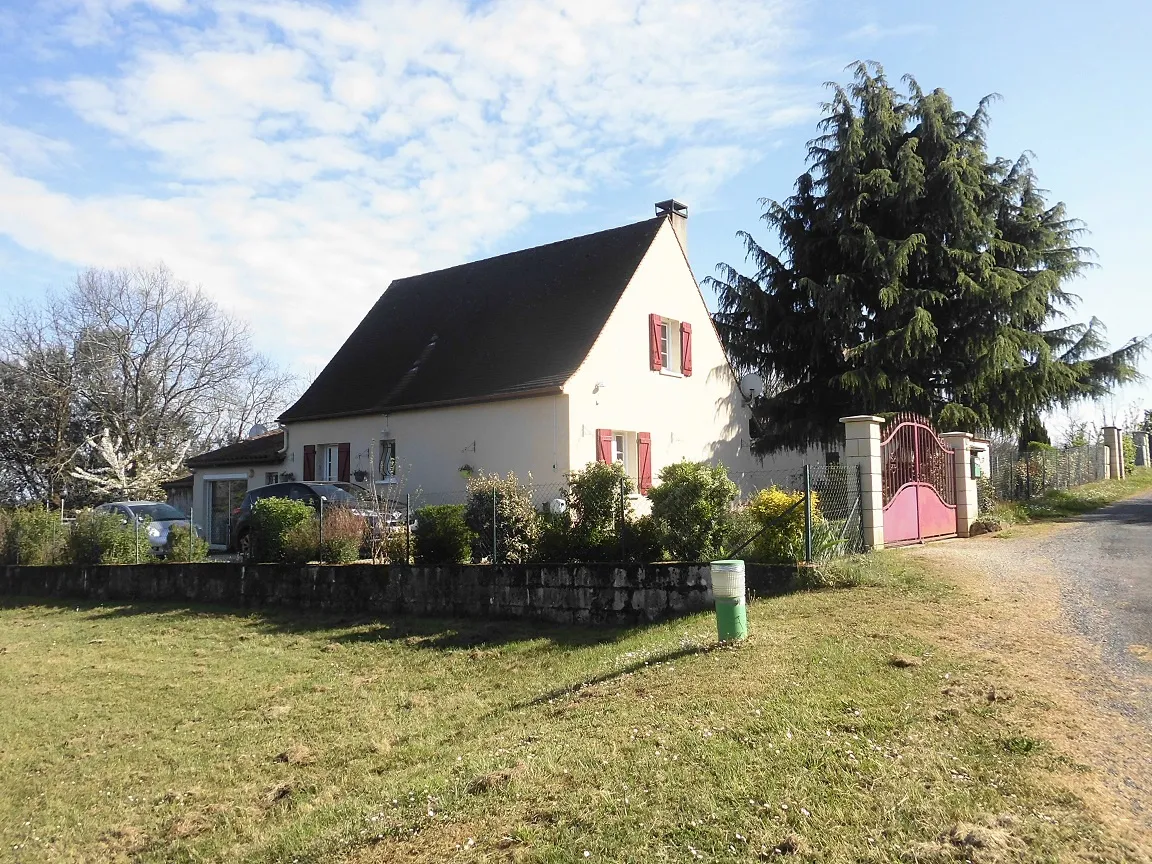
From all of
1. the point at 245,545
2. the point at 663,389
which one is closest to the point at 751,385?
the point at 663,389

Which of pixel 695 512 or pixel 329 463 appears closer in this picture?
pixel 695 512

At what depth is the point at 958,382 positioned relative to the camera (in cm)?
1969

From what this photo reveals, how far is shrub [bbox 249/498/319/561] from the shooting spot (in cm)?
1538

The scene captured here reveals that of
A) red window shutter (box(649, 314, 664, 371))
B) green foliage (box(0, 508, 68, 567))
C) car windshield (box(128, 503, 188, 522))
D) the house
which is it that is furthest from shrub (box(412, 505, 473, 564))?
green foliage (box(0, 508, 68, 567))

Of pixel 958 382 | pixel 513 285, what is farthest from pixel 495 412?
pixel 958 382

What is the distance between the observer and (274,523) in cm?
1543

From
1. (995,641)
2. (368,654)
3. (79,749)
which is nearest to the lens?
(995,641)

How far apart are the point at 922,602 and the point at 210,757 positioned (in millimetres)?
7046

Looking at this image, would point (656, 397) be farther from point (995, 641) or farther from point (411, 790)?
point (411, 790)

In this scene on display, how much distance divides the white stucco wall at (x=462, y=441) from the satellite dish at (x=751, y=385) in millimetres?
7103

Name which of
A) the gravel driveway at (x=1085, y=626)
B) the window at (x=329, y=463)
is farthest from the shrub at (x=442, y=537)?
the window at (x=329, y=463)

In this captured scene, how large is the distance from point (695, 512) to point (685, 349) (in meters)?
10.1

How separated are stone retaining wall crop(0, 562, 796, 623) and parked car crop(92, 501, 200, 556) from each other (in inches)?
61.9

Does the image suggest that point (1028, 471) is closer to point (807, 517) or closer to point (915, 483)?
point (915, 483)
